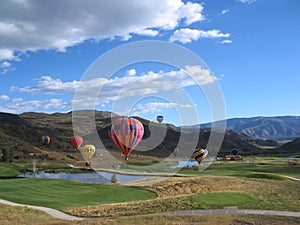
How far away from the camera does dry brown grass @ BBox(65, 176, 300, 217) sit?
29.8m

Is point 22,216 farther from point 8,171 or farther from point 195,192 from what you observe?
point 8,171

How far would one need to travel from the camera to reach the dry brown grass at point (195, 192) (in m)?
29.8

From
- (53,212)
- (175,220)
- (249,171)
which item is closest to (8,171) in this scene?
(53,212)


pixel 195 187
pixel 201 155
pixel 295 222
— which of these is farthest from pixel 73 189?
pixel 201 155

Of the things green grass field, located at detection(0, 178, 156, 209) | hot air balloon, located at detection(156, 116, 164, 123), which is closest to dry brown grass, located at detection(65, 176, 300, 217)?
green grass field, located at detection(0, 178, 156, 209)

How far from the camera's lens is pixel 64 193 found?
1629 inches

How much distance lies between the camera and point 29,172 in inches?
3034

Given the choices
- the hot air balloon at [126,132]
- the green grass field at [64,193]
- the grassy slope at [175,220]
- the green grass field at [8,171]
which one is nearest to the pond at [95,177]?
the green grass field at [8,171]

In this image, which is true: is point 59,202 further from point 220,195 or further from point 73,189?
point 220,195

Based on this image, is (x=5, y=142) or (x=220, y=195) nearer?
(x=220, y=195)

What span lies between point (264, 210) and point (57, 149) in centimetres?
12475

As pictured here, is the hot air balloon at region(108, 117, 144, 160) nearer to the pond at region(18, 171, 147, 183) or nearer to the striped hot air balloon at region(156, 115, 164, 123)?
the pond at region(18, 171, 147, 183)

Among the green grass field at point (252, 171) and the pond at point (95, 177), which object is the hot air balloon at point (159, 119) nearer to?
the green grass field at point (252, 171)

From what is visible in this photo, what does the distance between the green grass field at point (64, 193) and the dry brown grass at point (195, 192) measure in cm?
319
